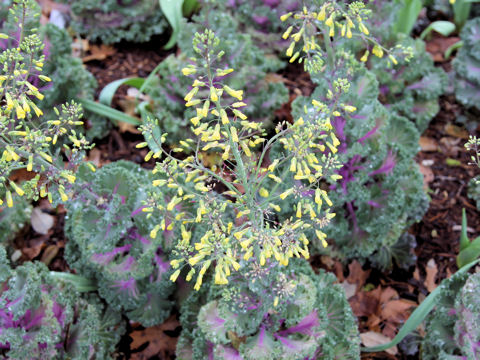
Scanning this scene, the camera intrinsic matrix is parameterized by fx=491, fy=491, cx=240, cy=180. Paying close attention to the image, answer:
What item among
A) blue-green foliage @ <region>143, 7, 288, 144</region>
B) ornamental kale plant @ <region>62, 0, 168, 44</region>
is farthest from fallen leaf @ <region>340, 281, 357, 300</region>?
ornamental kale plant @ <region>62, 0, 168, 44</region>

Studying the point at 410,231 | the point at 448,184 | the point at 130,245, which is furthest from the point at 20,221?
the point at 448,184

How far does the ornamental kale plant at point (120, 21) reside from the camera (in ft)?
11.8

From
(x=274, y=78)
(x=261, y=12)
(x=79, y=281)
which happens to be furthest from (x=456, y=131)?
(x=79, y=281)

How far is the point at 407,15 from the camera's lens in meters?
3.37

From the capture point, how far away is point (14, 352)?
2.09m

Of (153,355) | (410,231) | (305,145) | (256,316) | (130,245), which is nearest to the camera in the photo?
(305,145)

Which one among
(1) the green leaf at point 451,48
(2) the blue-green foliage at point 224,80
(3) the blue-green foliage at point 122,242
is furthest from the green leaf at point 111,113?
(1) the green leaf at point 451,48

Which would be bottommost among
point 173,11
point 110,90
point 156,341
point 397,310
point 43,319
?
point 156,341

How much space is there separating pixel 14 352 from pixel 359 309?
5.84 ft

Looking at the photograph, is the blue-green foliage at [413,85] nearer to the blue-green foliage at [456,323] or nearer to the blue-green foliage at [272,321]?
the blue-green foliage at [456,323]

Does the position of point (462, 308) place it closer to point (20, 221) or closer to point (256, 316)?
point (256, 316)

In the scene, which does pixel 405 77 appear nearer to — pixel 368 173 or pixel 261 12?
pixel 368 173

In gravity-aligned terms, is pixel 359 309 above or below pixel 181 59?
below

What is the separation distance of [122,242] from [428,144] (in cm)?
220
